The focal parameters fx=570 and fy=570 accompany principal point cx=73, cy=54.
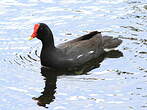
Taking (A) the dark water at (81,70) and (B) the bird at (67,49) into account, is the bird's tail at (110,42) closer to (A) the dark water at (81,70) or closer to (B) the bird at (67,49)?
(B) the bird at (67,49)

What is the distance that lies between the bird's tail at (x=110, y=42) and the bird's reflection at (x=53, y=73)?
0.19 m

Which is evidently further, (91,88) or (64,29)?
(64,29)

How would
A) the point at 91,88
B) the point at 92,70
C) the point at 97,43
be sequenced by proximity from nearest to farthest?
the point at 91,88 < the point at 92,70 < the point at 97,43

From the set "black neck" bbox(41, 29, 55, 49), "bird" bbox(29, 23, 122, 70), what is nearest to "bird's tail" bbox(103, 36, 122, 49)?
"bird" bbox(29, 23, 122, 70)

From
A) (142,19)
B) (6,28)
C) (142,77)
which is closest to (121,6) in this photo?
(142,19)

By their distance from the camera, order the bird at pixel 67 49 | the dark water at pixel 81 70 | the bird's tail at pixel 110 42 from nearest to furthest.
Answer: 1. the dark water at pixel 81 70
2. the bird at pixel 67 49
3. the bird's tail at pixel 110 42

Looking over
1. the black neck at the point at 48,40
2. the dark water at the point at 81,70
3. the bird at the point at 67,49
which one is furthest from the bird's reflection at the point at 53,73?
the black neck at the point at 48,40

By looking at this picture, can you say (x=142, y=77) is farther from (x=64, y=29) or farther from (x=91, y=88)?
(x=64, y=29)

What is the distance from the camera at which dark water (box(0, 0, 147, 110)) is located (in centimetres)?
1255

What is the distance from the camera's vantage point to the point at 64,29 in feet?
56.2

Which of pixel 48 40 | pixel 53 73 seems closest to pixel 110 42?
pixel 48 40

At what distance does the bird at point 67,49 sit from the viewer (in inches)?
584

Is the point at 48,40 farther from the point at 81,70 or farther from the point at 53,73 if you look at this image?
the point at 81,70

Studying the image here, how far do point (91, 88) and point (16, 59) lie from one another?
2.88 meters
